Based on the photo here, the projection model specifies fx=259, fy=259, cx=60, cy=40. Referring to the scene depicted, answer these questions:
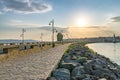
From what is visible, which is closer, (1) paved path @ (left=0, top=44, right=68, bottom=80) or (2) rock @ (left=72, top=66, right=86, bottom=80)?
(1) paved path @ (left=0, top=44, right=68, bottom=80)

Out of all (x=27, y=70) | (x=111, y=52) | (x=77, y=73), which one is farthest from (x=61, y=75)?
(x=111, y=52)

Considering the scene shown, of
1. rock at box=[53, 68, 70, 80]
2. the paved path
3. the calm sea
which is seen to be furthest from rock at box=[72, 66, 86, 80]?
the calm sea

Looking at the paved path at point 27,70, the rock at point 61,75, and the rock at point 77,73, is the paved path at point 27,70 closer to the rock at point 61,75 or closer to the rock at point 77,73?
the rock at point 61,75

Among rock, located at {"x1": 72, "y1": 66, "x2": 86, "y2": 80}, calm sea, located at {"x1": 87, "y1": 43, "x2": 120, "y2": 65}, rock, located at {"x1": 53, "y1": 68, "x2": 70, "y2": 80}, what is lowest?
calm sea, located at {"x1": 87, "y1": 43, "x2": 120, "y2": 65}

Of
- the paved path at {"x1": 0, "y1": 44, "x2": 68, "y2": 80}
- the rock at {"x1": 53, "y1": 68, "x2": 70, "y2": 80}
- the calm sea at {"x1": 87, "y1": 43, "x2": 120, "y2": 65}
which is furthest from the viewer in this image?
the calm sea at {"x1": 87, "y1": 43, "x2": 120, "y2": 65}

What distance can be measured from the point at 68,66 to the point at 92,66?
206 cm

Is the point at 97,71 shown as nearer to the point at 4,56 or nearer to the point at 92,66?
the point at 92,66

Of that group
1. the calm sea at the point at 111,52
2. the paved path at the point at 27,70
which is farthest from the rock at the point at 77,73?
the calm sea at the point at 111,52

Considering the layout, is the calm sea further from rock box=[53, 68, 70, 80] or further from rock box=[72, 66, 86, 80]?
rock box=[53, 68, 70, 80]

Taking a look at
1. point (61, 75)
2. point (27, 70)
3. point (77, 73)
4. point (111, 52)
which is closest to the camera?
point (61, 75)

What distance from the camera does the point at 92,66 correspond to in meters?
14.8

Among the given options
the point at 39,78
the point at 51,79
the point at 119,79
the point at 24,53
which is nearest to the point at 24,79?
the point at 39,78

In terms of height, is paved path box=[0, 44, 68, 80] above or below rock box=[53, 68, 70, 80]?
above

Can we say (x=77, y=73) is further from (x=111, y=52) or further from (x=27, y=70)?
(x=111, y=52)
